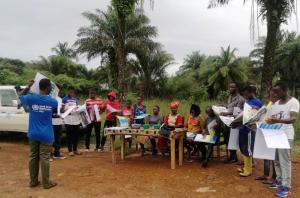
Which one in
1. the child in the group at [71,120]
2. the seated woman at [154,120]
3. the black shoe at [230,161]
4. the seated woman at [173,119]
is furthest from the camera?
the child in the group at [71,120]

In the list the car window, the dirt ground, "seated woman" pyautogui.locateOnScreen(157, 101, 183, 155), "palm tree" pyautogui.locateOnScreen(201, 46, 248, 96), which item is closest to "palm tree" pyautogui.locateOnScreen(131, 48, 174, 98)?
"palm tree" pyautogui.locateOnScreen(201, 46, 248, 96)

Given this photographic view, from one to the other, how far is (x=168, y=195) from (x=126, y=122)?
9.99ft

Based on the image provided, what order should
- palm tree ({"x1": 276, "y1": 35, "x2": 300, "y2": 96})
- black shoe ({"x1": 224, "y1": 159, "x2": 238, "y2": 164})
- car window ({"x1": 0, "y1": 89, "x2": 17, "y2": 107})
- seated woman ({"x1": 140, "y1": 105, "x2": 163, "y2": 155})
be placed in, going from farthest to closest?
palm tree ({"x1": 276, "y1": 35, "x2": 300, "y2": 96}), car window ({"x1": 0, "y1": 89, "x2": 17, "y2": 107}), seated woman ({"x1": 140, "y1": 105, "x2": 163, "y2": 155}), black shoe ({"x1": 224, "y1": 159, "x2": 238, "y2": 164})

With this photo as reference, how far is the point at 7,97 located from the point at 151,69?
18191mm

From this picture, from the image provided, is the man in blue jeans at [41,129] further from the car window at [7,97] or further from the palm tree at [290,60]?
the palm tree at [290,60]

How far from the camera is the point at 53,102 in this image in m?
6.14

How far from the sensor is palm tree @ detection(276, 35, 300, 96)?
1318 inches

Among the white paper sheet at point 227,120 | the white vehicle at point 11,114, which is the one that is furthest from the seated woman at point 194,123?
the white vehicle at point 11,114

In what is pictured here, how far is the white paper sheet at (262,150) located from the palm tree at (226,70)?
24.9 metres

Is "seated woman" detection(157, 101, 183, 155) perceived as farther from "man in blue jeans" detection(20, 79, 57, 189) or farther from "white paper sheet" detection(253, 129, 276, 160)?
"man in blue jeans" detection(20, 79, 57, 189)

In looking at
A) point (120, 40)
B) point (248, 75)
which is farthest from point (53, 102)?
point (248, 75)

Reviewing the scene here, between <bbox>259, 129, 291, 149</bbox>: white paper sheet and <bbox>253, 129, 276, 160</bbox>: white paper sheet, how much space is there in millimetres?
310

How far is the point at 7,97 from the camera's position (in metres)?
10.7

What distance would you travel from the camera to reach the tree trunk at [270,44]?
1050 centimetres
